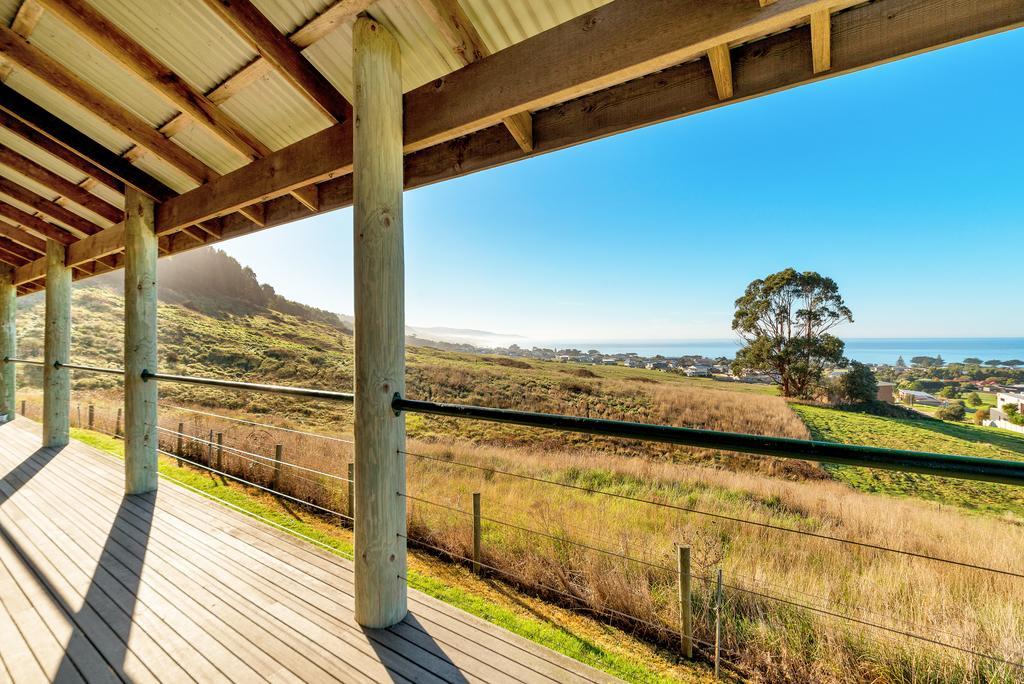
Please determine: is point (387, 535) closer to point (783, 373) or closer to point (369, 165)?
point (369, 165)

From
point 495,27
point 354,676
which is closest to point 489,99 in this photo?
point 495,27

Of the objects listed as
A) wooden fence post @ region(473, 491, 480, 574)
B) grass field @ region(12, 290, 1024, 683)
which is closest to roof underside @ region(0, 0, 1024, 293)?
grass field @ region(12, 290, 1024, 683)

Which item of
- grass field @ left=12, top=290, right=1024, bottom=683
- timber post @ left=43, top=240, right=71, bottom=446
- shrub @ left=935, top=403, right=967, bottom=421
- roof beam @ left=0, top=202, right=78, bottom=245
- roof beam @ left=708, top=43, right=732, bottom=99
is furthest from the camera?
shrub @ left=935, top=403, right=967, bottom=421

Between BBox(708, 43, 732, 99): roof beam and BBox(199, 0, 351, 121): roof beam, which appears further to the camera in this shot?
BBox(199, 0, 351, 121): roof beam

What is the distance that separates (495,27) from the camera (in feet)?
4.96

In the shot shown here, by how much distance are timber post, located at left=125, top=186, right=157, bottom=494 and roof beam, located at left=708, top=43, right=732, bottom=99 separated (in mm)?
3538

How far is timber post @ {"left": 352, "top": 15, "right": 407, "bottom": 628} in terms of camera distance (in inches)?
59.1

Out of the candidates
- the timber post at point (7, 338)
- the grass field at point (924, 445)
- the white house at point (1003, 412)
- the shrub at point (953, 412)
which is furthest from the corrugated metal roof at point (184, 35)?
the shrub at point (953, 412)

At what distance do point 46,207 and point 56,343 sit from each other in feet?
4.74

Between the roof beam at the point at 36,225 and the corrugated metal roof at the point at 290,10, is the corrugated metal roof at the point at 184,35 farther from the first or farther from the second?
the roof beam at the point at 36,225

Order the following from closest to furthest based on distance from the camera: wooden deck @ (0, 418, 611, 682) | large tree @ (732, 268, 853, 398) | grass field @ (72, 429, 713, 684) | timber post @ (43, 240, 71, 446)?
wooden deck @ (0, 418, 611, 682)
grass field @ (72, 429, 713, 684)
timber post @ (43, 240, 71, 446)
large tree @ (732, 268, 853, 398)

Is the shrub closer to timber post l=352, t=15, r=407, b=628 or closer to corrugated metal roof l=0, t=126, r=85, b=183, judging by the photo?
timber post l=352, t=15, r=407, b=628

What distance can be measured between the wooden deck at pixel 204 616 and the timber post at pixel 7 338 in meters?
4.21

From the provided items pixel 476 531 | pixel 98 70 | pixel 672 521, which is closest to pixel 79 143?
pixel 98 70
